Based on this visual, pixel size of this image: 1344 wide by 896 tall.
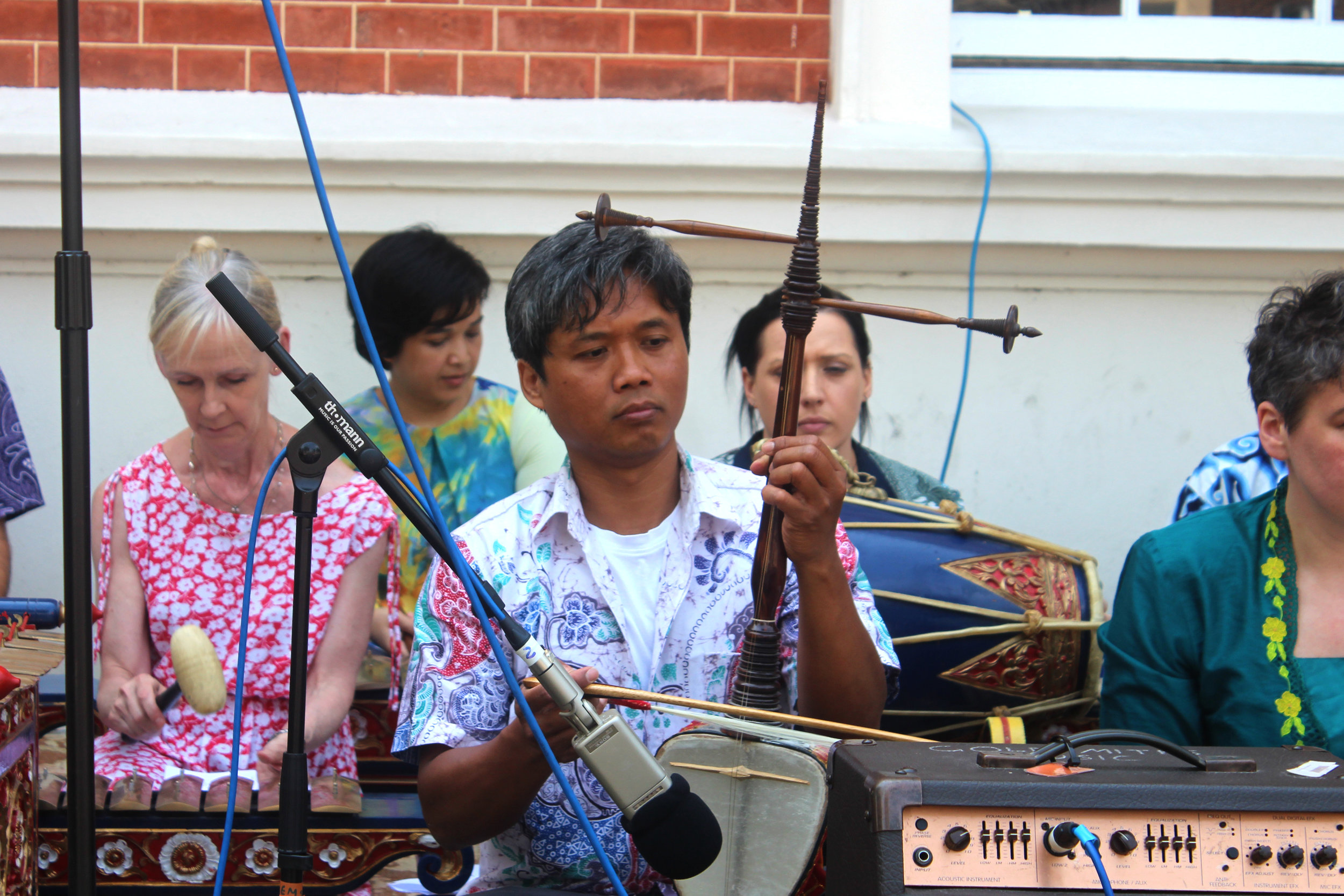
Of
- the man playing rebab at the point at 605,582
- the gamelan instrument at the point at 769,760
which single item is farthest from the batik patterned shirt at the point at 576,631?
the gamelan instrument at the point at 769,760

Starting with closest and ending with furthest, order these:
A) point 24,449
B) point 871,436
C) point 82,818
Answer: point 82,818 → point 24,449 → point 871,436

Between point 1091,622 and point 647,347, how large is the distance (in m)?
1.22

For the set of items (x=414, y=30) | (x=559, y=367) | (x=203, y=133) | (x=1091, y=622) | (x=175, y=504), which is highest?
(x=414, y=30)

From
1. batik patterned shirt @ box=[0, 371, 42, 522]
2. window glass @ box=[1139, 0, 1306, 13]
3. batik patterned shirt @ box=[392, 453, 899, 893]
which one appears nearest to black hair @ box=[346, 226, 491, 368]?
batik patterned shirt @ box=[0, 371, 42, 522]

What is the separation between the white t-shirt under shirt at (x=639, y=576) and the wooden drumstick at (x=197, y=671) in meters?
0.76

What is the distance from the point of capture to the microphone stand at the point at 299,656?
1371 millimetres

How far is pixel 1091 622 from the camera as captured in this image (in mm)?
2555

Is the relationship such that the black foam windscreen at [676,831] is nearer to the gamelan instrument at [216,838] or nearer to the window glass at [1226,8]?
the gamelan instrument at [216,838]

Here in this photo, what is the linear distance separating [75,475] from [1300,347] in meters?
1.80

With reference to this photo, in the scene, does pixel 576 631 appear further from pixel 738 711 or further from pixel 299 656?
pixel 299 656

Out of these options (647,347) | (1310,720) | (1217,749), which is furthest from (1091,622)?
(647,347)

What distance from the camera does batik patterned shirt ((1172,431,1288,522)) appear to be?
2717 millimetres

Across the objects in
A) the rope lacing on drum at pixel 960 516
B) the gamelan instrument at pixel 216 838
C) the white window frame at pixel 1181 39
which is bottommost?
the gamelan instrument at pixel 216 838

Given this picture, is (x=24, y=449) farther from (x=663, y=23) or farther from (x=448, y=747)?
(x=663, y=23)
